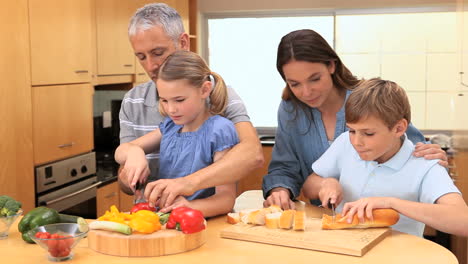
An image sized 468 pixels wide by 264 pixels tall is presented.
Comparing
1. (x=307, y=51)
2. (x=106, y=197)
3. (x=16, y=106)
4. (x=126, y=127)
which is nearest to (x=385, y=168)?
(x=307, y=51)

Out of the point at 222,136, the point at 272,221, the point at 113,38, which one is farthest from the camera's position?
the point at 113,38

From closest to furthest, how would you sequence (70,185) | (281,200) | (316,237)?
(316,237)
(281,200)
(70,185)

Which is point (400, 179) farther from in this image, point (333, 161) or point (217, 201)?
point (217, 201)

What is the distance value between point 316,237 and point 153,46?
2.96 ft

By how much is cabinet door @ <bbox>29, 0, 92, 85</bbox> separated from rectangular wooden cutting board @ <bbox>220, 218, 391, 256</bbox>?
189cm

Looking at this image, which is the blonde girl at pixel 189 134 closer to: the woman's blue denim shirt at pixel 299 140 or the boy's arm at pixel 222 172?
the boy's arm at pixel 222 172

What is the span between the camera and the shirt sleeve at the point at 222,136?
204 centimetres

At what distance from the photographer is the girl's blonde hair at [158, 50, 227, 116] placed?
6.39 feet

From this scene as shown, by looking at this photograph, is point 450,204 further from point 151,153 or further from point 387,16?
point 387,16

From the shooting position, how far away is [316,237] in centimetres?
172

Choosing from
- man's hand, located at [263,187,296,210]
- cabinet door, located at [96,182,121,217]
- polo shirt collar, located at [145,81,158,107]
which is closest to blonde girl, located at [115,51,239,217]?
man's hand, located at [263,187,296,210]

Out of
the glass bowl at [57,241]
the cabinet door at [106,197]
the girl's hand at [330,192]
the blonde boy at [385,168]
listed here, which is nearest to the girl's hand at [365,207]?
the blonde boy at [385,168]

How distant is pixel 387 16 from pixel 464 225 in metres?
4.20

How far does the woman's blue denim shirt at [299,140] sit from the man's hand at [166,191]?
57 cm
